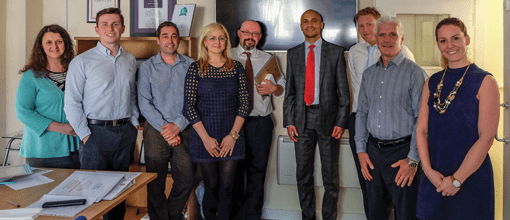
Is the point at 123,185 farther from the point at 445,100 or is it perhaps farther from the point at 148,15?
the point at 148,15

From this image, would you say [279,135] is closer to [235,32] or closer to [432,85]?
[235,32]

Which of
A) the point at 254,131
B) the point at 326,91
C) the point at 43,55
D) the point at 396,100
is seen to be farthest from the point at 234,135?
the point at 43,55

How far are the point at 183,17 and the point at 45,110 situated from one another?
1.36 metres

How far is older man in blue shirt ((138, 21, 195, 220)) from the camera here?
2.47 m

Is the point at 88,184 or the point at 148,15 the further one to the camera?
the point at 148,15

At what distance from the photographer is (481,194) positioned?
5.34ft

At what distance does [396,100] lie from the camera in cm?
196

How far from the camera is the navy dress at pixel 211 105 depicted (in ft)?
7.38

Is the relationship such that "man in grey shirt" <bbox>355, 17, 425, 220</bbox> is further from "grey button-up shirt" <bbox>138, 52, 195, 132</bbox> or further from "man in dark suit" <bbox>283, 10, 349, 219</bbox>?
"grey button-up shirt" <bbox>138, 52, 195, 132</bbox>

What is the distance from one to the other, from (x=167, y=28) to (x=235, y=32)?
73 cm

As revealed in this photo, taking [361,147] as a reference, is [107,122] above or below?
above

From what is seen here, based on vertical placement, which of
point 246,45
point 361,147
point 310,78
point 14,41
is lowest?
point 361,147

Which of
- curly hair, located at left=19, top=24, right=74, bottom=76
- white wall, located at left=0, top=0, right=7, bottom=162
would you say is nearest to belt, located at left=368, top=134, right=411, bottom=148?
curly hair, located at left=19, top=24, right=74, bottom=76

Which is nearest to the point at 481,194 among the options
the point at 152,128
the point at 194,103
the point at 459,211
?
the point at 459,211
